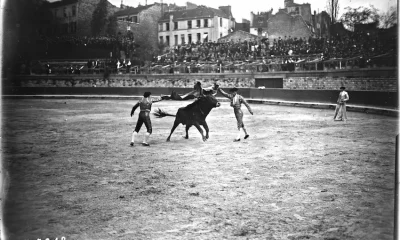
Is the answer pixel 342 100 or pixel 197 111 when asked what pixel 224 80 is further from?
pixel 197 111

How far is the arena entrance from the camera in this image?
31.4 metres

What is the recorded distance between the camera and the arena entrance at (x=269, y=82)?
31.4 meters

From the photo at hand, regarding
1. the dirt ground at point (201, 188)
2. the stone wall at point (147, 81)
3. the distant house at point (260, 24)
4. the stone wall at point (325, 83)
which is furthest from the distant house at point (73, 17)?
the distant house at point (260, 24)

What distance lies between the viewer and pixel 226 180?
6840 mm

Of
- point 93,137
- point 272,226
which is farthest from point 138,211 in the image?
point 93,137

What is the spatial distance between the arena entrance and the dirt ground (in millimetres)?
19908

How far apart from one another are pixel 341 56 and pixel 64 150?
18.7 meters

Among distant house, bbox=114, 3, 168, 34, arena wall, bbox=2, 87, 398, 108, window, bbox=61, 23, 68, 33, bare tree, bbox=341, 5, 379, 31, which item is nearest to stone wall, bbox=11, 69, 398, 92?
arena wall, bbox=2, 87, 398, 108

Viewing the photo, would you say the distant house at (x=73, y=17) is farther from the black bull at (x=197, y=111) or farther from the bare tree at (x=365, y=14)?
the bare tree at (x=365, y=14)

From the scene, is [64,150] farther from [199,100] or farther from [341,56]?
[341,56]

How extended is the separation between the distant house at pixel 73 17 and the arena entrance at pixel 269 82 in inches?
840

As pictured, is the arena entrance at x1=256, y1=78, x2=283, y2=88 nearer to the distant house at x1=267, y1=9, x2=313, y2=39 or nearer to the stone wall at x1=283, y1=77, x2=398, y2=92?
the stone wall at x1=283, y1=77, x2=398, y2=92

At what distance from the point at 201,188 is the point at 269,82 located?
26.7 metres

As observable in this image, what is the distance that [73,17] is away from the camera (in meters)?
10.1
